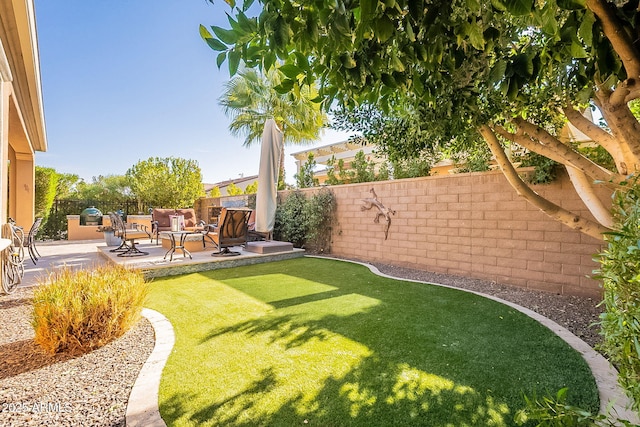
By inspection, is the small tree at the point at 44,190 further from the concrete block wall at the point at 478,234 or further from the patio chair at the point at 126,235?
the concrete block wall at the point at 478,234

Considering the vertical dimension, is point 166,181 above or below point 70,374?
above

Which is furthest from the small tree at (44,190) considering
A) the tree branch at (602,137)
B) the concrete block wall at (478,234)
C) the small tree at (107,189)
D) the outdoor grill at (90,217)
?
the tree branch at (602,137)

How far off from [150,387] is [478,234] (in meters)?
6.03

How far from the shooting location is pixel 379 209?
798 cm

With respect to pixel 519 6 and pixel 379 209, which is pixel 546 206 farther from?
pixel 379 209

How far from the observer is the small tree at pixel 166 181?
15.4 m

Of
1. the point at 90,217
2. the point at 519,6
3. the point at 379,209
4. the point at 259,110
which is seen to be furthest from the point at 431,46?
the point at 90,217

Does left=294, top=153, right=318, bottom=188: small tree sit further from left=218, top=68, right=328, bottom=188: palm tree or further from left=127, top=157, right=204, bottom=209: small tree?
left=127, top=157, right=204, bottom=209: small tree

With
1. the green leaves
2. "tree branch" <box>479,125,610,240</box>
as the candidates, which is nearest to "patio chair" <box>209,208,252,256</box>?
"tree branch" <box>479,125,610,240</box>

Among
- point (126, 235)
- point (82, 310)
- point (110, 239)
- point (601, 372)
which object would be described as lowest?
point (601, 372)

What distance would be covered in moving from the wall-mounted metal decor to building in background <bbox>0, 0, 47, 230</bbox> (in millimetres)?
7064

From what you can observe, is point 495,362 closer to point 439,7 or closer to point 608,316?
→ point 608,316

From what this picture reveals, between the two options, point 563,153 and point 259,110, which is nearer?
point 563,153

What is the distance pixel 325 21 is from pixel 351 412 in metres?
2.42
